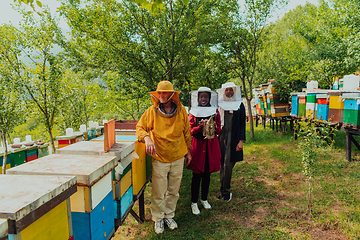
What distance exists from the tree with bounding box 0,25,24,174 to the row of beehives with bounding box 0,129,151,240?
348cm

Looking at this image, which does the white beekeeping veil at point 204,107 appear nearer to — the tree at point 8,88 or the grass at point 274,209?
the grass at point 274,209

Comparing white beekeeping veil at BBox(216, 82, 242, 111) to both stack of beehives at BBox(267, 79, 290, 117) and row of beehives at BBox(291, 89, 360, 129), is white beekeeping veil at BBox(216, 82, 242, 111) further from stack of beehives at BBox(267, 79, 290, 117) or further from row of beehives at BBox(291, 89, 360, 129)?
stack of beehives at BBox(267, 79, 290, 117)

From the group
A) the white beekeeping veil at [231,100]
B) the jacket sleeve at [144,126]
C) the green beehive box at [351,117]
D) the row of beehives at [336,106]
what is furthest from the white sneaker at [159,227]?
the green beehive box at [351,117]

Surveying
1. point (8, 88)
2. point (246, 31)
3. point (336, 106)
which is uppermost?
point (246, 31)

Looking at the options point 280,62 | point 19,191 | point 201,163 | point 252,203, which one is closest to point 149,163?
point 201,163

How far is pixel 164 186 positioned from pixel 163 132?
747 mm

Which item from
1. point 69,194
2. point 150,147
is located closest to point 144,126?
point 150,147

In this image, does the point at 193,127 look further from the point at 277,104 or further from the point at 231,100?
the point at 277,104

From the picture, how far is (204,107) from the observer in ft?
11.0

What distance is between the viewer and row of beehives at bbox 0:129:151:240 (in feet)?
3.42

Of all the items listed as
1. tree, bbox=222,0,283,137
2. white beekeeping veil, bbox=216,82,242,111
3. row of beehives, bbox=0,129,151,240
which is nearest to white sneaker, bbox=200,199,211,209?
row of beehives, bbox=0,129,151,240

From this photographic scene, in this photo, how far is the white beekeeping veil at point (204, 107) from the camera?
333cm

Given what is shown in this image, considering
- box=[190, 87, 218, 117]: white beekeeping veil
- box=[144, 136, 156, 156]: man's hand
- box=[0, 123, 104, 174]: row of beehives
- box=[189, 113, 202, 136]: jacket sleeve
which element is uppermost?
box=[190, 87, 218, 117]: white beekeeping veil

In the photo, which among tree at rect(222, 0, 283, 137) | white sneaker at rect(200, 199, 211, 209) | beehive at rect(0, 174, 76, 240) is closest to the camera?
beehive at rect(0, 174, 76, 240)
